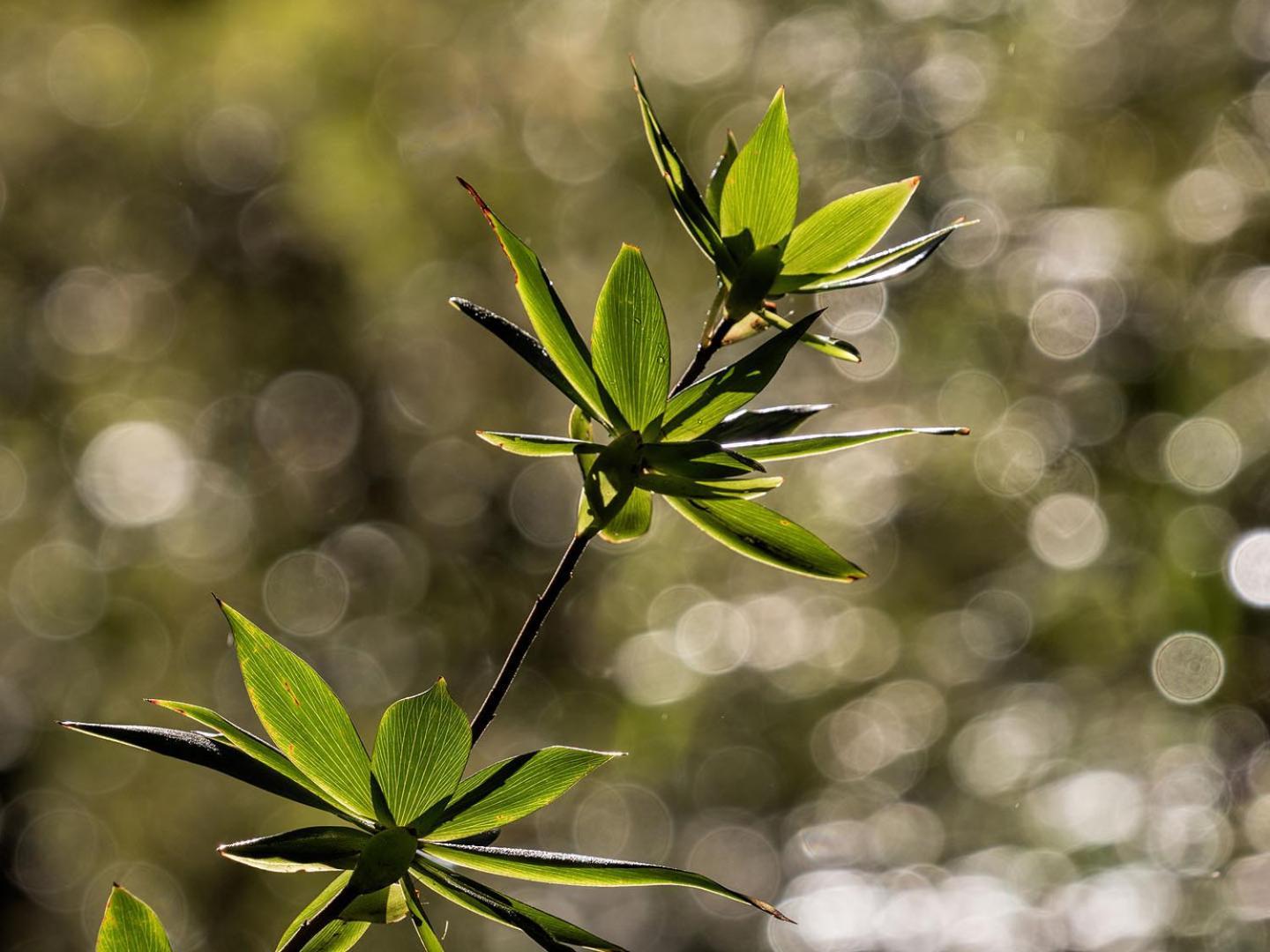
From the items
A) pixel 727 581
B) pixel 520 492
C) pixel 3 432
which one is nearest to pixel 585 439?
pixel 727 581

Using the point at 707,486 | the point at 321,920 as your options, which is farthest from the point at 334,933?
the point at 707,486

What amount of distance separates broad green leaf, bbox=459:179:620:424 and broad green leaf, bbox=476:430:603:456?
1cm

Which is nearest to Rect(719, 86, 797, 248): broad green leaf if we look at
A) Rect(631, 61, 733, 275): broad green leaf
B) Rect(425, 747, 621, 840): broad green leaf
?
Rect(631, 61, 733, 275): broad green leaf

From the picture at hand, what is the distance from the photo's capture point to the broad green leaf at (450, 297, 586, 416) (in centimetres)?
23

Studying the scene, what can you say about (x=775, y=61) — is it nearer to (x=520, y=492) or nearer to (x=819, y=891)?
(x=520, y=492)

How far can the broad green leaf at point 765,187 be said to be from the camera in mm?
246

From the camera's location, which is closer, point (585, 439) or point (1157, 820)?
point (585, 439)

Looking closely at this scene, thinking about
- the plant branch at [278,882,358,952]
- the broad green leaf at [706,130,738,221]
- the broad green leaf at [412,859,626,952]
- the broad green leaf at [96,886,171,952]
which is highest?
the broad green leaf at [706,130,738,221]

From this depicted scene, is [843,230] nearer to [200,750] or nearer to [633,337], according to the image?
[633,337]

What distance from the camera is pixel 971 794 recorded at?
1682 mm

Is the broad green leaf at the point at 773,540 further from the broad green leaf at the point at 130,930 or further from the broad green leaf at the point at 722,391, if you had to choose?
the broad green leaf at the point at 130,930

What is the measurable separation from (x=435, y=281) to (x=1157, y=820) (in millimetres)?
1696

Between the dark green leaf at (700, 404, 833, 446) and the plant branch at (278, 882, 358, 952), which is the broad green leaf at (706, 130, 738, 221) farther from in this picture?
the plant branch at (278, 882, 358, 952)

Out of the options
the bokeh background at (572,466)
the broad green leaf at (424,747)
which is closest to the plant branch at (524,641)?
the broad green leaf at (424,747)
